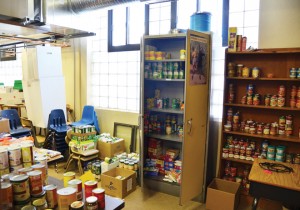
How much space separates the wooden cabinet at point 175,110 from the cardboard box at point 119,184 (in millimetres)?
162

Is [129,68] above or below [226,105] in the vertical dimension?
above

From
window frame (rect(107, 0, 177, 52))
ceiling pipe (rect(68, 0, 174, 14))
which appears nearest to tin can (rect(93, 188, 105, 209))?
ceiling pipe (rect(68, 0, 174, 14))

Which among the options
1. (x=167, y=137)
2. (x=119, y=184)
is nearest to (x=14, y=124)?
(x=119, y=184)

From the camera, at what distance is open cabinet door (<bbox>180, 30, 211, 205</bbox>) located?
257cm

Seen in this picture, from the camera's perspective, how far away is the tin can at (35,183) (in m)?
1.23

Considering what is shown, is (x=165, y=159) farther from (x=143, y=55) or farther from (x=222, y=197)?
(x=143, y=55)

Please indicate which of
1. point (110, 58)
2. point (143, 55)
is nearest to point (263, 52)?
point (143, 55)

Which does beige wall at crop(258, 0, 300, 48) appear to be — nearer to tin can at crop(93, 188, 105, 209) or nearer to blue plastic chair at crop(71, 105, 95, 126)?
tin can at crop(93, 188, 105, 209)

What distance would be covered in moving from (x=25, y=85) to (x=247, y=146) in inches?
157

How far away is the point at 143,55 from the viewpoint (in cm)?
287

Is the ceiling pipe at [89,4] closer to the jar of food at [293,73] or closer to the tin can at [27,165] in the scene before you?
the jar of food at [293,73]

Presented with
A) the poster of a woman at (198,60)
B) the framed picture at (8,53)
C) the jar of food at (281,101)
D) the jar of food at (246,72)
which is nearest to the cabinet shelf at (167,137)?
the poster of a woman at (198,60)

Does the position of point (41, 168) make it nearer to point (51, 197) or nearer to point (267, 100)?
point (51, 197)

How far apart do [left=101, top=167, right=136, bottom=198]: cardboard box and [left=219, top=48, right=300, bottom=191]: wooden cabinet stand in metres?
1.13
